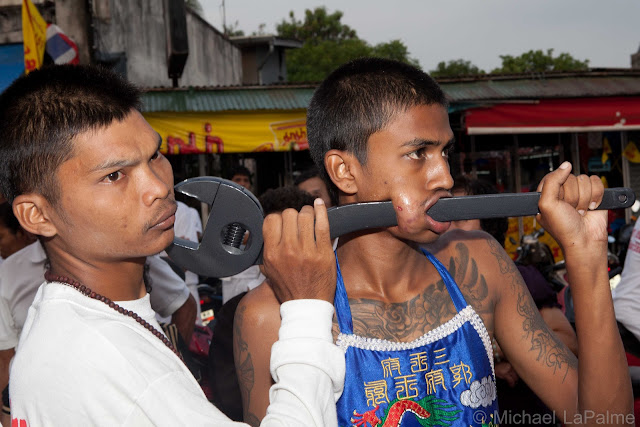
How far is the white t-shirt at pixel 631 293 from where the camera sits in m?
3.77

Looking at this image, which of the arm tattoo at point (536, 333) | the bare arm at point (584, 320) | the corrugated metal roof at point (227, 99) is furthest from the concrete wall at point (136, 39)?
the bare arm at point (584, 320)

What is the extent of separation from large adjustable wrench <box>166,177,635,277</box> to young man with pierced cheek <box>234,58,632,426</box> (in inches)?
4.2

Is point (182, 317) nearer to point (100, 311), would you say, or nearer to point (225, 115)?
point (100, 311)

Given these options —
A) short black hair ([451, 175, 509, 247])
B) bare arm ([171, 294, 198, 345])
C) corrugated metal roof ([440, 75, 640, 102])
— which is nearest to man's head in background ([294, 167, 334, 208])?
short black hair ([451, 175, 509, 247])

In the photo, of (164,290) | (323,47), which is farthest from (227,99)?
(323,47)

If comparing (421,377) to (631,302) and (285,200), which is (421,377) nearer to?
(285,200)

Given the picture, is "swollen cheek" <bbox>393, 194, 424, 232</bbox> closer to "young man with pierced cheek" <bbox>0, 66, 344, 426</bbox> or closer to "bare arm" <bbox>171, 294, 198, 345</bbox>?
"young man with pierced cheek" <bbox>0, 66, 344, 426</bbox>

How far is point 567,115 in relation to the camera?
10.2m

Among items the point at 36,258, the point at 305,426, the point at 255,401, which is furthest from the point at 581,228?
the point at 36,258

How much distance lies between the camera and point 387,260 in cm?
232

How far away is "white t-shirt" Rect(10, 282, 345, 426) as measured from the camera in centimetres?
141

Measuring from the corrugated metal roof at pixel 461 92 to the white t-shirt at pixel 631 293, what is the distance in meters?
6.12

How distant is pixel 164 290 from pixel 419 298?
1.99 m

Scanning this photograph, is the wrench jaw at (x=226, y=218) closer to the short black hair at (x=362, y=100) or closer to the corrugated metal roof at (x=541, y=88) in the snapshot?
the short black hair at (x=362, y=100)
